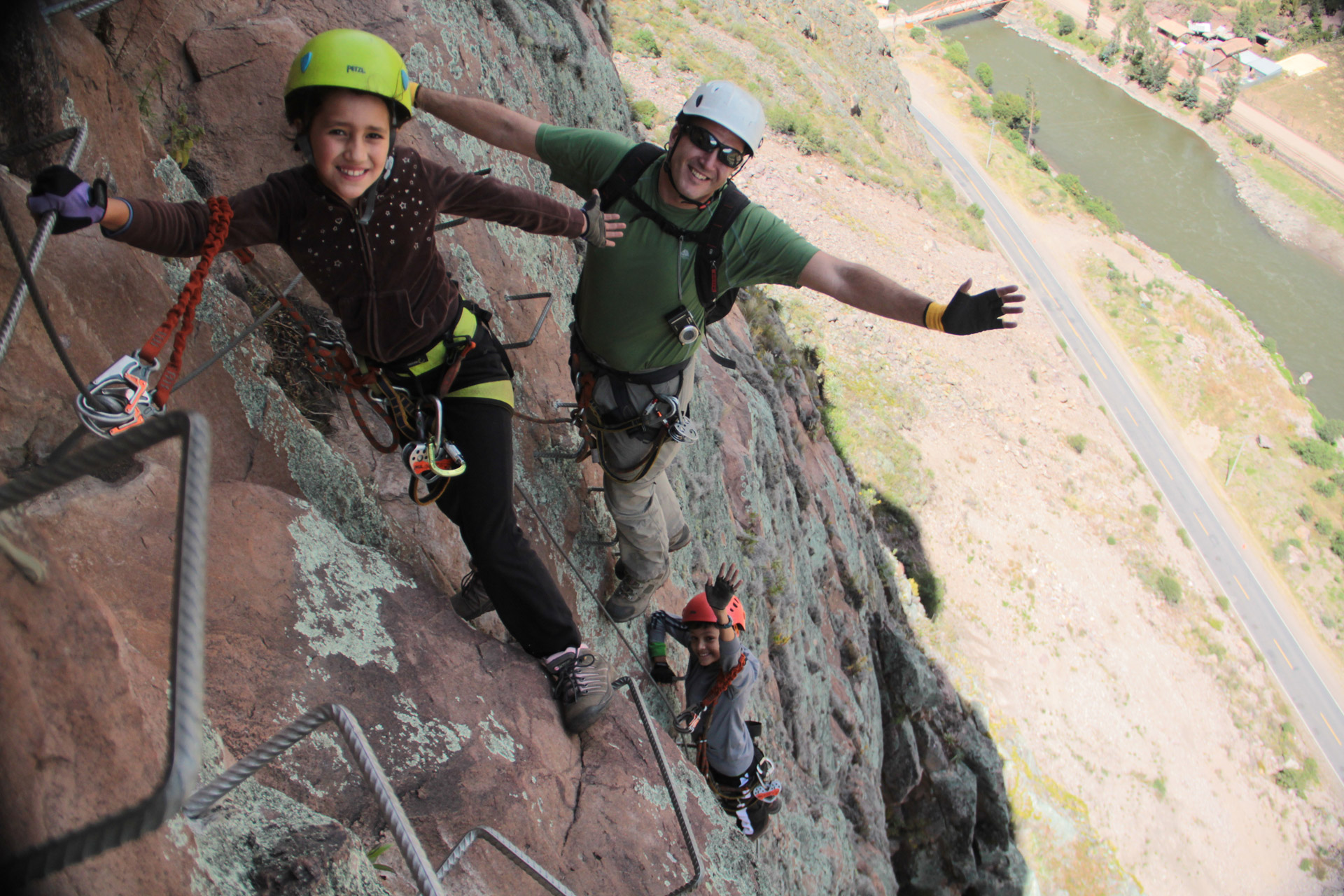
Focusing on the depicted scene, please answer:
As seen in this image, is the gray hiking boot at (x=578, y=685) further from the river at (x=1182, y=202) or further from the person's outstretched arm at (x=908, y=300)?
the river at (x=1182, y=202)

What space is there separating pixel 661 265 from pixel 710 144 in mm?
660

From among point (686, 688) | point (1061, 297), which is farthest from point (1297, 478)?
point (686, 688)

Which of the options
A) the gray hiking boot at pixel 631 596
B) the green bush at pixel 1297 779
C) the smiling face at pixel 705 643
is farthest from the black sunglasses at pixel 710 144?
the green bush at pixel 1297 779

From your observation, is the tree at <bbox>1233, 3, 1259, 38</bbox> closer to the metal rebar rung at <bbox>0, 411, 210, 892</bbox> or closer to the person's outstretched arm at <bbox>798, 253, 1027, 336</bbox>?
the person's outstretched arm at <bbox>798, 253, 1027, 336</bbox>

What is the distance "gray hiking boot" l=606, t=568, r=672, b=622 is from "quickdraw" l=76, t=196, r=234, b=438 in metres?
3.38

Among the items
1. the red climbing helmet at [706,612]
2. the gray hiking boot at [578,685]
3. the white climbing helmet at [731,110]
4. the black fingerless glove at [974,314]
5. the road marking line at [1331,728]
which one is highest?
the white climbing helmet at [731,110]

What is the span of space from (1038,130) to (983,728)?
61372mm

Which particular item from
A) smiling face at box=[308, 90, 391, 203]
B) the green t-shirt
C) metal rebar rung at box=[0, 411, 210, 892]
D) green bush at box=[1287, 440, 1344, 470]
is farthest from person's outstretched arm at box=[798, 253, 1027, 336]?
green bush at box=[1287, 440, 1344, 470]

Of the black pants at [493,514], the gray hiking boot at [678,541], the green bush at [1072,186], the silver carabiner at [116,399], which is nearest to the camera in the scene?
the silver carabiner at [116,399]

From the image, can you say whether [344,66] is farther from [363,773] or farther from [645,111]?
[645,111]

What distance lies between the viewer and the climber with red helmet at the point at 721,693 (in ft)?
18.5

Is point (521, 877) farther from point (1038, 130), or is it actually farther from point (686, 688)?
point (1038, 130)

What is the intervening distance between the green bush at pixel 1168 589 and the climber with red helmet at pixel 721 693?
30736 millimetres

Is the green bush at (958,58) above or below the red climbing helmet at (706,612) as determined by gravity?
above
